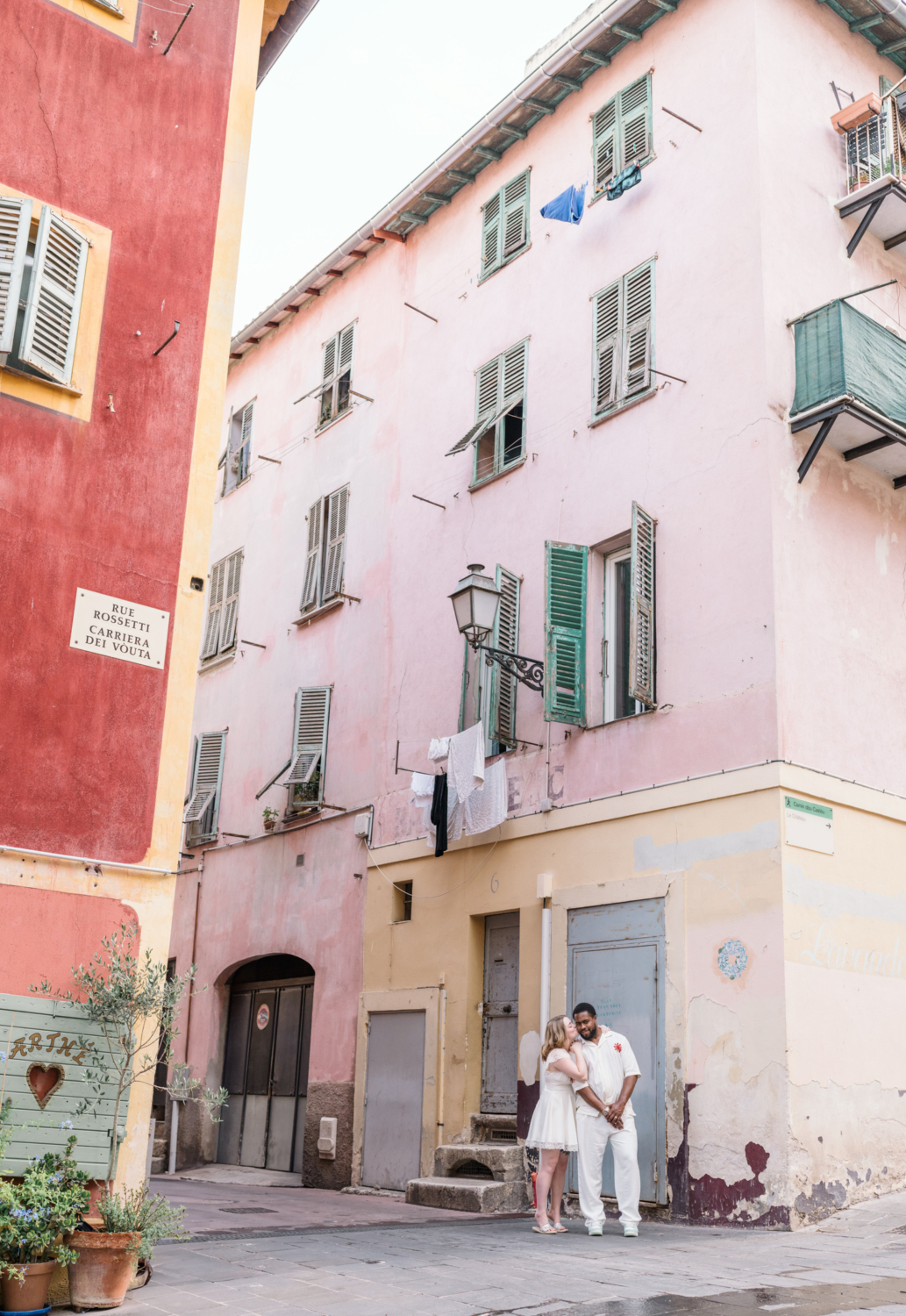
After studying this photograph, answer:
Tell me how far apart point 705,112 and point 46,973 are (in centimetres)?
1018

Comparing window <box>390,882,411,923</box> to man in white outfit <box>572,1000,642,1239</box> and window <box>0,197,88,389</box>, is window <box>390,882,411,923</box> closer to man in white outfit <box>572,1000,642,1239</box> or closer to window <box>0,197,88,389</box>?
man in white outfit <box>572,1000,642,1239</box>

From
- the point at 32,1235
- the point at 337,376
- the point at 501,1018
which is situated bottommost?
the point at 32,1235

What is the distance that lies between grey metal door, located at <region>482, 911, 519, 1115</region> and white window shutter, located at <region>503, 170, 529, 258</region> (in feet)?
25.5

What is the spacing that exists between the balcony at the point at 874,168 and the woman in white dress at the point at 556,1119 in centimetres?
797

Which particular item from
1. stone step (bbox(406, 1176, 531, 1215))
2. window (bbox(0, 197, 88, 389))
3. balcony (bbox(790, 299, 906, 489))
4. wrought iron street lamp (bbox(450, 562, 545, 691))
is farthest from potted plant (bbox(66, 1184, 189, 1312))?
balcony (bbox(790, 299, 906, 489))

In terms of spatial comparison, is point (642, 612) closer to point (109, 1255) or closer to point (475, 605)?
point (475, 605)

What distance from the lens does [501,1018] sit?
12.9 m

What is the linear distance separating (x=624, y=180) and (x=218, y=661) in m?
9.40

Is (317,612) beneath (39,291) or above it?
above

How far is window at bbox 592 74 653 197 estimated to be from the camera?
44.5ft

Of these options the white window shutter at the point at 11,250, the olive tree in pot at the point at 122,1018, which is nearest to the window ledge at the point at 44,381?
the white window shutter at the point at 11,250

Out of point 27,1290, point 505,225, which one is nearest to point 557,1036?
point 27,1290

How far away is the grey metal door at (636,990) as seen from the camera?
10.6m

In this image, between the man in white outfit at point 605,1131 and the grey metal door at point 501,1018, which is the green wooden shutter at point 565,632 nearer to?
the grey metal door at point 501,1018
